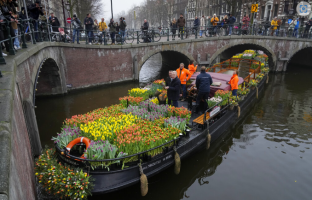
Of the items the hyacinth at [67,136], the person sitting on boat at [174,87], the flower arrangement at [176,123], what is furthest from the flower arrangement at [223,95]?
the hyacinth at [67,136]

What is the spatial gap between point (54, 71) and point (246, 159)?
1133 cm

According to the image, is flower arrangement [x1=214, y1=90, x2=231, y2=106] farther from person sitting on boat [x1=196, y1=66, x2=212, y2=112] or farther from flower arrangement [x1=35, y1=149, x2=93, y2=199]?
flower arrangement [x1=35, y1=149, x2=93, y2=199]

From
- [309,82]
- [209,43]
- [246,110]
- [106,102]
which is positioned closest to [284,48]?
[309,82]

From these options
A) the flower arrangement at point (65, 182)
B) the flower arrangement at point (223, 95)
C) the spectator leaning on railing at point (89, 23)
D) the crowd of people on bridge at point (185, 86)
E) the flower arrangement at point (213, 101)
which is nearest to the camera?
the flower arrangement at point (65, 182)

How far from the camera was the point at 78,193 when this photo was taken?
13.9 feet

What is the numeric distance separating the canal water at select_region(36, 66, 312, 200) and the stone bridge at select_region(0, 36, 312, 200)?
6.39ft

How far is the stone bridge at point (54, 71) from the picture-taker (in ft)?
9.46

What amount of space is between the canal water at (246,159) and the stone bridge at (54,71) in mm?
1947

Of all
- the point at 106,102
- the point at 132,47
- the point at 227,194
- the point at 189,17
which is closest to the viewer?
the point at 227,194

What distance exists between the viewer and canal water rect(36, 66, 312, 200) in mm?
5816

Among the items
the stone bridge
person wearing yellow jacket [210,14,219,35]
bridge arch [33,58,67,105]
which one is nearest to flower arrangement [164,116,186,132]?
the stone bridge

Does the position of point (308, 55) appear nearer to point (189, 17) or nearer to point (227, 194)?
point (227, 194)

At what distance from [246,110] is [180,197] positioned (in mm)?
7396

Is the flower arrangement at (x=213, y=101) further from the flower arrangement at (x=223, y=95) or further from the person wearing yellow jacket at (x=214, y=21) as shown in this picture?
the person wearing yellow jacket at (x=214, y=21)
